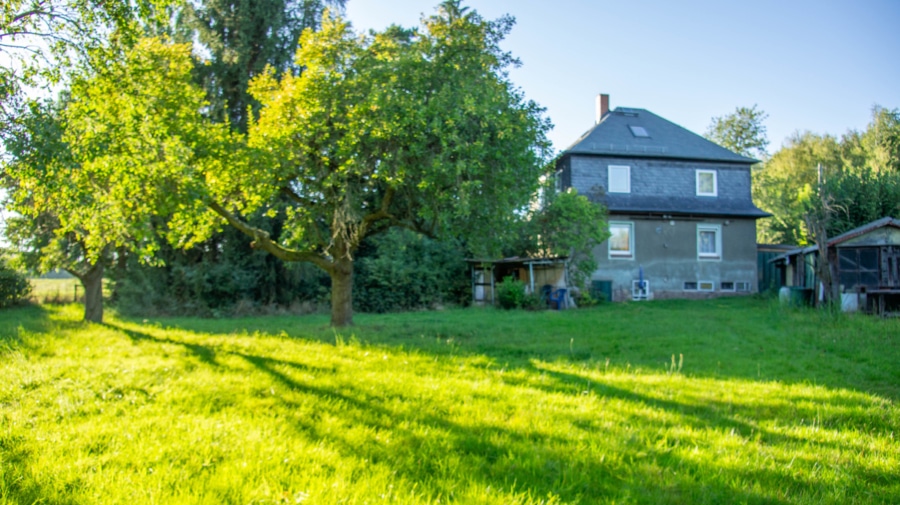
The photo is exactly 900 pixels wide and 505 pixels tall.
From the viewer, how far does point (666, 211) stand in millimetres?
25484

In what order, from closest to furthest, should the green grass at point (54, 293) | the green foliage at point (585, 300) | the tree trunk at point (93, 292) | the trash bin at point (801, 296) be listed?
the tree trunk at point (93, 292), the trash bin at point (801, 296), the green foliage at point (585, 300), the green grass at point (54, 293)

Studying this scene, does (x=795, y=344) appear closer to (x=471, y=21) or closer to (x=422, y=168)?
(x=422, y=168)

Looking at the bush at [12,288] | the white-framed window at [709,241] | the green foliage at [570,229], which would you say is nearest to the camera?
the green foliage at [570,229]

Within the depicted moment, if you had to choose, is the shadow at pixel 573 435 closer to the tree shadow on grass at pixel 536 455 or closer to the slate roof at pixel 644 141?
the tree shadow on grass at pixel 536 455

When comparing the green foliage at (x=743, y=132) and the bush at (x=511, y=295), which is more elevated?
the green foliage at (x=743, y=132)

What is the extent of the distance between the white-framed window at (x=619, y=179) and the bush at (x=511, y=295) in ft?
23.7

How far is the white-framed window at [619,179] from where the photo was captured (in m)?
26.3

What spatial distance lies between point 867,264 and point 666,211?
28.2 ft

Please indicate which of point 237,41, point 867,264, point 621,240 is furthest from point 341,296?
point 867,264

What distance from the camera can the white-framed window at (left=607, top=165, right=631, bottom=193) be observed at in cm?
2627

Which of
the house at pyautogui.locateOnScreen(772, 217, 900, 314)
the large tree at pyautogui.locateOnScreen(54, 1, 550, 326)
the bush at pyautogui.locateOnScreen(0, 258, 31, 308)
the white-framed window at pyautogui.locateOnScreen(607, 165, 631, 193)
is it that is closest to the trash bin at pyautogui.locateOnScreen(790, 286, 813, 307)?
the house at pyautogui.locateOnScreen(772, 217, 900, 314)

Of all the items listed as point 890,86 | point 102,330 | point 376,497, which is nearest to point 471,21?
point 890,86

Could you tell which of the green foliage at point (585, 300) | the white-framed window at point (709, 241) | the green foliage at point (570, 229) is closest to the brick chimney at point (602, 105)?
the white-framed window at point (709, 241)

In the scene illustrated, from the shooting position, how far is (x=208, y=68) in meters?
21.3
